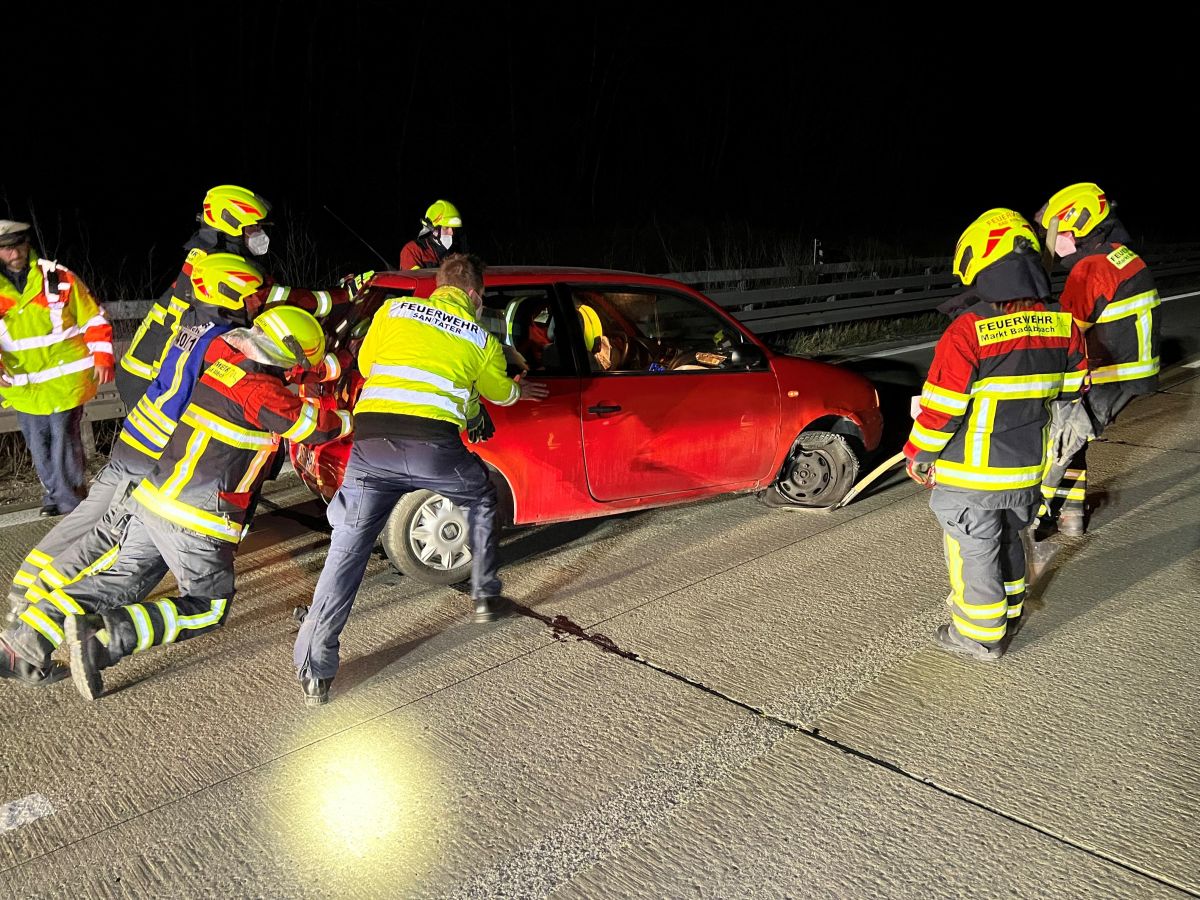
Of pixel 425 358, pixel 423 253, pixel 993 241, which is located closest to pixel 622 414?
pixel 425 358

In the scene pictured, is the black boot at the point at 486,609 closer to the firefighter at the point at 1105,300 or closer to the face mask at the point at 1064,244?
the firefighter at the point at 1105,300

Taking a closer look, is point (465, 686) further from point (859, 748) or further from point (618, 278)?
point (618, 278)


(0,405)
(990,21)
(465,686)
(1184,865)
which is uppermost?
(990,21)

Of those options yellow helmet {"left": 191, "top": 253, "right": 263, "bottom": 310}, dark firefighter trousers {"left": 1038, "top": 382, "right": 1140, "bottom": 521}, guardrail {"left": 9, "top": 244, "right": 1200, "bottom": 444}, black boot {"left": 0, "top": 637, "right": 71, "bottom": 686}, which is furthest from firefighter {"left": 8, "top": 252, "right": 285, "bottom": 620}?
guardrail {"left": 9, "top": 244, "right": 1200, "bottom": 444}

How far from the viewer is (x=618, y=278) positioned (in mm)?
5246

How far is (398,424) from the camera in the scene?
12.3 ft

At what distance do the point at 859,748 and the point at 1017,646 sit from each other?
123 centimetres

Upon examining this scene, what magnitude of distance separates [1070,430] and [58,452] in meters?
5.62

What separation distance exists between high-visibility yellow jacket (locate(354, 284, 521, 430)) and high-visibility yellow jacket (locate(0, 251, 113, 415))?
261cm

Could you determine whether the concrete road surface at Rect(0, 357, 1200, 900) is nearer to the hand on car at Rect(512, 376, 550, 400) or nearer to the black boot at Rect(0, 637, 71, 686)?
the black boot at Rect(0, 637, 71, 686)

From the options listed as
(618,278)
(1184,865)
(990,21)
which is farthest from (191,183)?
(990,21)

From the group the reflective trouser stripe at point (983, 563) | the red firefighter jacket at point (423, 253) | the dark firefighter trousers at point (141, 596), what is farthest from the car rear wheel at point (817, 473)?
the dark firefighter trousers at point (141, 596)

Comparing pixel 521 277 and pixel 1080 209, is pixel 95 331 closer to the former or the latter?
pixel 521 277

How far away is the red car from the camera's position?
4.70 meters
